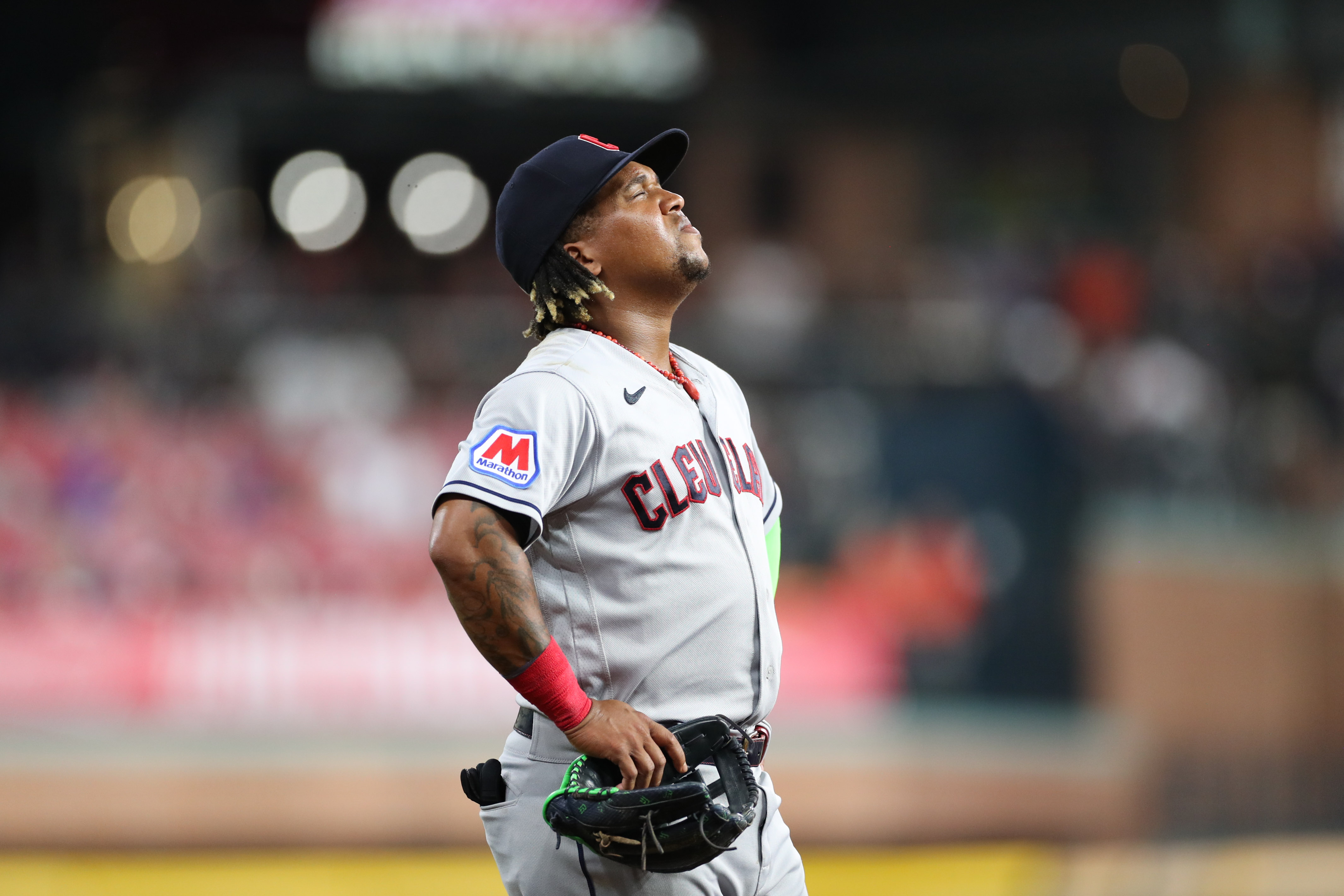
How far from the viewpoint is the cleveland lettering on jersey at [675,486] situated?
7.67 ft

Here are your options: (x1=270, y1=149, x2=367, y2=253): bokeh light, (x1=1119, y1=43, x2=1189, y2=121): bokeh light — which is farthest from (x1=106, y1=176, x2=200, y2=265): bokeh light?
(x1=1119, y1=43, x2=1189, y2=121): bokeh light

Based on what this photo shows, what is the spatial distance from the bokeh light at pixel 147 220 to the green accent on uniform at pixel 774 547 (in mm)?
12966

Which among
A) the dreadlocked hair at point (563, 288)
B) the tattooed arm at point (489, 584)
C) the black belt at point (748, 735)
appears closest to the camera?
the tattooed arm at point (489, 584)

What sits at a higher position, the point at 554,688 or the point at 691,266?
the point at 691,266

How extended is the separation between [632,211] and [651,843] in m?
1.03

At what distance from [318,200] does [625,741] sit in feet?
44.2

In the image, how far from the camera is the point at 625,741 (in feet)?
7.22

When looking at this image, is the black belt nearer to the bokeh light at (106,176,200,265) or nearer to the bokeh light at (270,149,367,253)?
the bokeh light at (270,149,367,253)

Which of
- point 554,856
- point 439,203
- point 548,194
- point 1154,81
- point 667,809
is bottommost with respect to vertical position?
point 554,856

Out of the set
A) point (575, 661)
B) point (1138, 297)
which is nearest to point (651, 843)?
point (575, 661)

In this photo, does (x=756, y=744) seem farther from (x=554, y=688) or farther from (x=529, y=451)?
(x=529, y=451)

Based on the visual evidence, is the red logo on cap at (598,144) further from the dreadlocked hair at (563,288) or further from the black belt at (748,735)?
the black belt at (748,735)

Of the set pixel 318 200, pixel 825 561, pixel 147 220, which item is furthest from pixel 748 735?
pixel 147 220

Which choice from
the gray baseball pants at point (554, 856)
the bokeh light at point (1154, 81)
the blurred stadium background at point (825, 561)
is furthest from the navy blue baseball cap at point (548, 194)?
Answer: the bokeh light at point (1154, 81)
